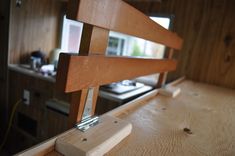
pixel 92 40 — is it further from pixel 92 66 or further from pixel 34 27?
pixel 34 27

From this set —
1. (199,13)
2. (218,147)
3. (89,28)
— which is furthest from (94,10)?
(199,13)

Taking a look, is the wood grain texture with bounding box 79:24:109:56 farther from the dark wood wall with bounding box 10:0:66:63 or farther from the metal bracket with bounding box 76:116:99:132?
the dark wood wall with bounding box 10:0:66:63

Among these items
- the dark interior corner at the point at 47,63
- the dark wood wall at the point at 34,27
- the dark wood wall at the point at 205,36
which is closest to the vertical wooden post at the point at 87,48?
the dark interior corner at the point at 47,63

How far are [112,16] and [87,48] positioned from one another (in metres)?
0.11

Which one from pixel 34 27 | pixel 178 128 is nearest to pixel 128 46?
pixel 34 27

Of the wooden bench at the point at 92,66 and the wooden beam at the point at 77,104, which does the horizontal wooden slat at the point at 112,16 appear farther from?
the wooden beam at the point at 77,104

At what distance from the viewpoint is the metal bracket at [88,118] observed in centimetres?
54

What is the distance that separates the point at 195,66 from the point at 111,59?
1.60 metres

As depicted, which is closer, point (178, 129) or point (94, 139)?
point (94, 139)

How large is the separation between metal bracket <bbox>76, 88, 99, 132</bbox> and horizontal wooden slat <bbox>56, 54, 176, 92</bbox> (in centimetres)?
4

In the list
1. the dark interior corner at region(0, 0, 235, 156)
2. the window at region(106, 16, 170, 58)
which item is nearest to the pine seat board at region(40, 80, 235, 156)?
the dark interior corner at region(0, 0, 235, 156)

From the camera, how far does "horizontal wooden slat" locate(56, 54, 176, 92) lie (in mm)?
425

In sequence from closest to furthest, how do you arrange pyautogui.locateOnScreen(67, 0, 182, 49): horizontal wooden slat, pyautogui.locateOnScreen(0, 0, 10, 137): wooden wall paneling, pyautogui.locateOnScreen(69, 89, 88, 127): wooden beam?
1. pyautogui.locateOnScreen(67, 0, 182, 49): horizontal wooden slat
2. pyautogui.locateOnScreen(69, 89, 88, 127): wooden beam
3. pyautogui.locateOnScreen(0, 0, 10, 137): wooden wall paneling

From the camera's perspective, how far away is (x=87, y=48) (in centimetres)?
49
